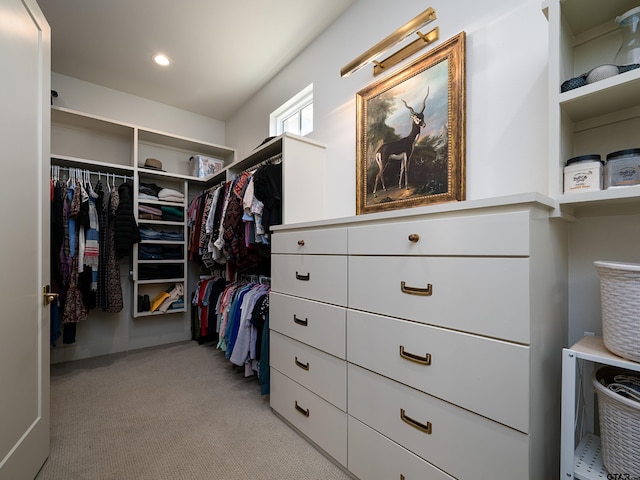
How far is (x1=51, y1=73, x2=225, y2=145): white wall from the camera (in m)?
2.87

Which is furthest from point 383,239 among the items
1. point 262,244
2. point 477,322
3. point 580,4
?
point 262,244

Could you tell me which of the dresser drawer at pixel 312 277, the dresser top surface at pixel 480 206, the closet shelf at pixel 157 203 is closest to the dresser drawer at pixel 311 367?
the dresser drawer at pixel 312 277

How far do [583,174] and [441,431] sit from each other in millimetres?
1000

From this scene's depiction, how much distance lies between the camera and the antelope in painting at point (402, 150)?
5.30 feet

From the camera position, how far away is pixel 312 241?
159cm

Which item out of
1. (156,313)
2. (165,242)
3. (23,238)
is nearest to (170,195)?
(165,242)

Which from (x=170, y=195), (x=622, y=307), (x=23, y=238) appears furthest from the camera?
(x=170, y=195)

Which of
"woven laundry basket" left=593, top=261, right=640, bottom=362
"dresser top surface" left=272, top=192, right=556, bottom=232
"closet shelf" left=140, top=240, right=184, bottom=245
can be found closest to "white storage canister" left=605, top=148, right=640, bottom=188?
"dresser top surface" left=272, top=192, right=556, bottom=232

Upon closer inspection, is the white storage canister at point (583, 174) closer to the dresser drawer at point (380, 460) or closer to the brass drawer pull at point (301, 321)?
the dresser drawer at point (380, 460)

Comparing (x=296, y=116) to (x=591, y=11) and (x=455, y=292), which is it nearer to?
(x=591, y=11)

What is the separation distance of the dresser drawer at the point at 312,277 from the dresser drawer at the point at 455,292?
14 cm

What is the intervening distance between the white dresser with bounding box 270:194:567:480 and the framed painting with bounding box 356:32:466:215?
50 centimetres

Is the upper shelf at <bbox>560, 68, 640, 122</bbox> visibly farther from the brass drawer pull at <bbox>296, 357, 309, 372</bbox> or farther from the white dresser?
the brass drawer pull at <bbox>296, 357, 309, 372</bbox>

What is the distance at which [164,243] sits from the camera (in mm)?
3189
